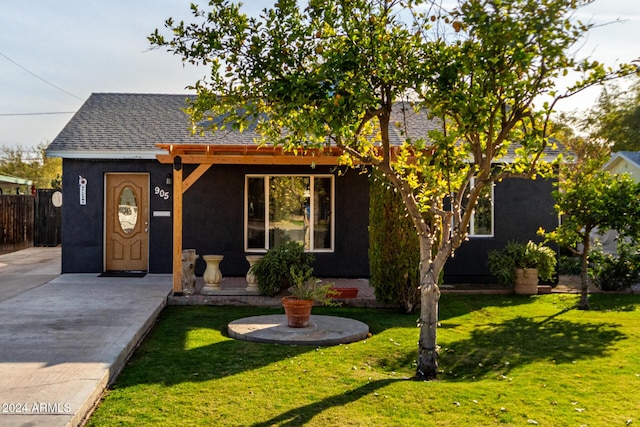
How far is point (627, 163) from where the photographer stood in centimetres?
2192

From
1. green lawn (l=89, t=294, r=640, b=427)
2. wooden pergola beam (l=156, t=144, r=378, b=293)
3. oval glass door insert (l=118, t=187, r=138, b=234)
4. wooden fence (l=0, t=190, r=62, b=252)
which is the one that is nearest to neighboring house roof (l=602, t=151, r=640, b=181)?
green lawn (l=89, t=294, r=640, b=427)

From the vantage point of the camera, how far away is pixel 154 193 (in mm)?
12773

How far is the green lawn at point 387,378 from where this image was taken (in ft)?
16.0

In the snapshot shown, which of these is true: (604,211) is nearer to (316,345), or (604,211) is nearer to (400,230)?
(400,230)

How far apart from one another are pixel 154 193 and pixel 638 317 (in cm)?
934

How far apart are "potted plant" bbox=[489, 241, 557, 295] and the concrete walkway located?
20.4 ft

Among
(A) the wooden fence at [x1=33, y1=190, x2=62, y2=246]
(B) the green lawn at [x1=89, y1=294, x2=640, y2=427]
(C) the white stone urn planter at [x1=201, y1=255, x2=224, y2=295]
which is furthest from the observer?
(A) the wooden fence at [x1=33, y1=190, x2=62, y2=246]

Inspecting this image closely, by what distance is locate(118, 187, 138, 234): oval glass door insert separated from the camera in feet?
42.2

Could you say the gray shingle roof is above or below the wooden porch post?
above

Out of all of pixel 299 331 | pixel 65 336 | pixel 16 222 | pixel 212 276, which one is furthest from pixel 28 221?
pixel 299 331

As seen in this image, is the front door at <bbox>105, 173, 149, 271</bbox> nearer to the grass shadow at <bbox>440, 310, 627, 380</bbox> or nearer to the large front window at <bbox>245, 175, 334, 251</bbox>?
the large front window at <bbox>245, 175, 334, 251</bbox>

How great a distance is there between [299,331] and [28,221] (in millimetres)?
15116

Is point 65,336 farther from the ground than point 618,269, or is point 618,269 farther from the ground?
point 618,269

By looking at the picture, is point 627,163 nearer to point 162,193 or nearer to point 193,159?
point 162,193
